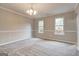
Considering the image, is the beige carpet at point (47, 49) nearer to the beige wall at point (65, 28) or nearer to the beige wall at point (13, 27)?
the beige wall at point (65, 28)

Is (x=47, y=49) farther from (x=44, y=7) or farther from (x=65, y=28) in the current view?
(x=44, y=7)

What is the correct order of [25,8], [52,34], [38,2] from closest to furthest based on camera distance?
[38,2] → [25,8] → [52,34]

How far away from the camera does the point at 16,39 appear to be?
1674 millimetres

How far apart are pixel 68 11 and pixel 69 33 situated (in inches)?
15.6

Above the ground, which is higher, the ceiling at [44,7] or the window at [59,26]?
the ceiling at [44,7]

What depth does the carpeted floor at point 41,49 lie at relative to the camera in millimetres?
1569

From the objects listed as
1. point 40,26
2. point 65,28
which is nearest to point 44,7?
point 40,26

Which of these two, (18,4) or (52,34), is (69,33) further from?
(18,4)

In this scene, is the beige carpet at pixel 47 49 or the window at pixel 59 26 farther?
the window at pixel 59 26

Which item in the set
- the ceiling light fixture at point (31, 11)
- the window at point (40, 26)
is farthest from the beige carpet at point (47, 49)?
the ceiling light fixture at point (31, 11)

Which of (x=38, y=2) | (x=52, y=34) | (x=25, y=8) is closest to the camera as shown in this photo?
(x=38, y=2)

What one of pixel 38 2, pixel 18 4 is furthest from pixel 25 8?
pixel 38 2

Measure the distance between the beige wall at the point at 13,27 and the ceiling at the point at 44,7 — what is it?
0.40ft

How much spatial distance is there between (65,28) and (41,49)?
0.58 metres
